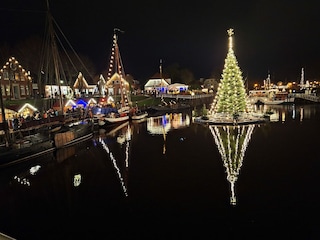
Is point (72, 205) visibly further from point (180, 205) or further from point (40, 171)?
point (40, 171)

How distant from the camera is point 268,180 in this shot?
1204 centimetres

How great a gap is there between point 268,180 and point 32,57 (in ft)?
207

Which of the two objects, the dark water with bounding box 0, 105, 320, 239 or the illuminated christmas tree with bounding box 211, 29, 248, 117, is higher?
the illuminated christmas tree with bounding box 211, 29, 248, 117

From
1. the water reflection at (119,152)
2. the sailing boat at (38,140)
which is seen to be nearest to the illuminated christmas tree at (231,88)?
the water reflection at (119,152)

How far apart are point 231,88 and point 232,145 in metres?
12.4

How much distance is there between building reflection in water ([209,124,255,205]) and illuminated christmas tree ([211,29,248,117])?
10.6 ft

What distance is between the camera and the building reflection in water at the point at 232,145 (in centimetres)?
1305

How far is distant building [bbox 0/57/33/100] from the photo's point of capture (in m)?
43.2

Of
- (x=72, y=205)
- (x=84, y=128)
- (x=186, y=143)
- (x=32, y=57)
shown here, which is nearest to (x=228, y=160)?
(x=186, y=143)

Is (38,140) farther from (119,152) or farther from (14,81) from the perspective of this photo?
(14,81)

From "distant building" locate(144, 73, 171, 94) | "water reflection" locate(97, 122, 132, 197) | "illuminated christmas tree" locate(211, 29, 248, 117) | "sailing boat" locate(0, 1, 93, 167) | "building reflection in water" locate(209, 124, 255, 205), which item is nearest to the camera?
"building reflection in water" locate(209, 124, 255, 205)

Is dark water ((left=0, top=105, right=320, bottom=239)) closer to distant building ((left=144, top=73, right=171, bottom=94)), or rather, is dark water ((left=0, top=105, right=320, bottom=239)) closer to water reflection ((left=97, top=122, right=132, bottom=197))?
water reflection ((left=97, top=122, right=132, bottom=197))

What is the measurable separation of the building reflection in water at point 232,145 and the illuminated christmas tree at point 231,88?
10.6 ft

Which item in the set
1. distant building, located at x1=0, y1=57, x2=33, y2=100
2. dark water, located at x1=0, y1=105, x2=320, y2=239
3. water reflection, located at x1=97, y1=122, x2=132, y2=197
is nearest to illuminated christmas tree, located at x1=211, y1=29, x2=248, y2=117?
dark water, located at x1=0, y1=105, x2=320, y2=239
